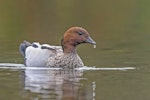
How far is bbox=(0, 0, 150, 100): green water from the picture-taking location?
48.9ft

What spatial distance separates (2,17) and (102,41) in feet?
30.3

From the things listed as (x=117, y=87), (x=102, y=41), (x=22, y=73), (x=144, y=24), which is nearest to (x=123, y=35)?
(x=102, y=41)

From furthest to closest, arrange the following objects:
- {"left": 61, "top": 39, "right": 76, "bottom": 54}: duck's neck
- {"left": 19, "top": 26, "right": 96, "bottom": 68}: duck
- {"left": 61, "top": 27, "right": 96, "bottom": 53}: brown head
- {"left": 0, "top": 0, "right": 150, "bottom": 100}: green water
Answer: {"left": 61, "top": 39, "right": 76, "bottom": 54}: duck's neck, {"left": 61, "top": 27, "right": 96, "bottom": 53}: brown head, {"left": 19, "top": 26, "right": 96, "bottom": 68}: duck, {"left": 0, "top": 0, "right": 150, "bottom": 100}: green water

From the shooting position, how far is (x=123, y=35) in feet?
83.8

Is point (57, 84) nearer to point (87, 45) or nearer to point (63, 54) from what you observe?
point (63, 54)

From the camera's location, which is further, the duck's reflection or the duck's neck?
the duck's neck

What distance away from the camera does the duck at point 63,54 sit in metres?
18.8

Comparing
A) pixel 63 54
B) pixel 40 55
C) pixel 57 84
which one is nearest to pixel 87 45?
pixel 63 54

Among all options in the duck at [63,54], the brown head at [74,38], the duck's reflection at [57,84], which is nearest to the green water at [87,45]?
the duck's reflection at [57,84]

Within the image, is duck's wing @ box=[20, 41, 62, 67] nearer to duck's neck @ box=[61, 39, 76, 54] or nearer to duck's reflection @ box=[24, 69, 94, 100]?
duck's neck @ box=[61, 39, 76, 54]

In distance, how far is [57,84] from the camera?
626 inches

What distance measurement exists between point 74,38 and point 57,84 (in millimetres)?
3327

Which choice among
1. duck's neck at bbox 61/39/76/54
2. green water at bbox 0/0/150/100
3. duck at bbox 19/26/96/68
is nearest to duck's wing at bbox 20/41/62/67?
duck at bbox 19/26/96/68

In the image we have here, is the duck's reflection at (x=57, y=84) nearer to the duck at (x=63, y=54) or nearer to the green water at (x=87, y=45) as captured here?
the green water at (x=87, y=45)
